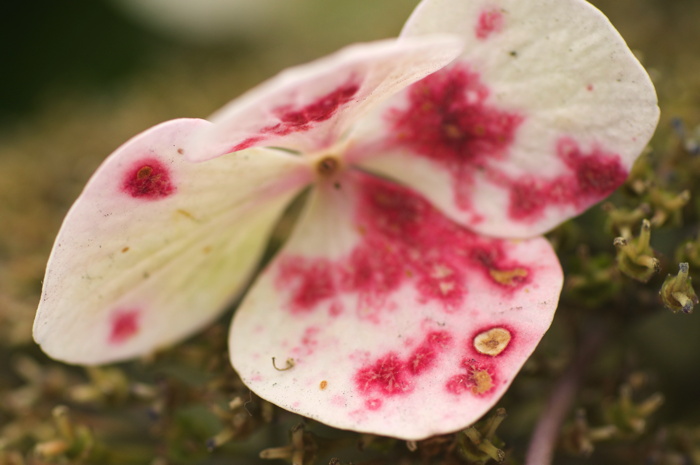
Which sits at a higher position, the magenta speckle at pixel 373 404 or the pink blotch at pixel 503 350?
the magenta speckle at pixel 373 404

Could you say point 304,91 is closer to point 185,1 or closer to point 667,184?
point 667,184

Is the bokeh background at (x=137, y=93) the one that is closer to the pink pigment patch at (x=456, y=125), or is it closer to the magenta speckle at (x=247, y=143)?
the pink pigment patch at (x=456, y=125)

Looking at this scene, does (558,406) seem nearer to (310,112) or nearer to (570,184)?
(570,184)

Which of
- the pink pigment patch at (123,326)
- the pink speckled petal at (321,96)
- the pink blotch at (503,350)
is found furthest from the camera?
the pink pigment patch at (123,326)

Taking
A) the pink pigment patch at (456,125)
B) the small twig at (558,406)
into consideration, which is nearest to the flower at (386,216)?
the pink pigment patch at (456,125)

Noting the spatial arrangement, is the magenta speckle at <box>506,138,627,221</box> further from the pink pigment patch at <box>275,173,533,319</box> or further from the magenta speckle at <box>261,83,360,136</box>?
the magenta speckle at <box>261,83,360,136</box>

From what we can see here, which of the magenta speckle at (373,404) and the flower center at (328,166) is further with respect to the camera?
the flower center at (328,166)

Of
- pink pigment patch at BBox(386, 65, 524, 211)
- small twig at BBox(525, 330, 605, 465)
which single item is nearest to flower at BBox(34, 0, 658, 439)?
pink pigment patch at BBox(386, 65, 524, 211)
